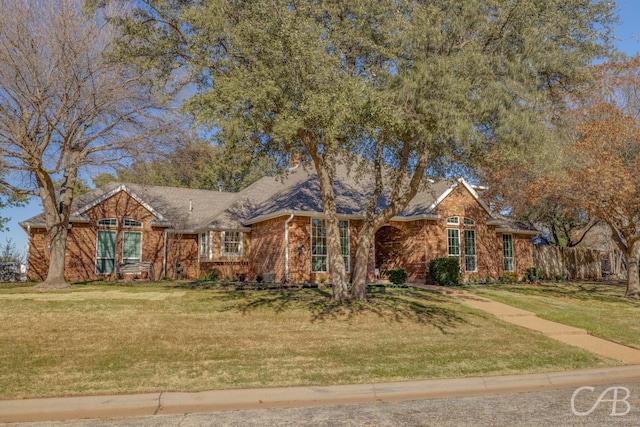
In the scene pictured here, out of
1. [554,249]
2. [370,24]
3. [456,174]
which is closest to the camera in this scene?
[370,24]

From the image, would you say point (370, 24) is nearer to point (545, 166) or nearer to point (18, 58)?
point (545, 166)

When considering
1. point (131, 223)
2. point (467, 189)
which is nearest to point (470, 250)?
point (467, 189)

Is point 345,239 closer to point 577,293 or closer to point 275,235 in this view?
point 275,235

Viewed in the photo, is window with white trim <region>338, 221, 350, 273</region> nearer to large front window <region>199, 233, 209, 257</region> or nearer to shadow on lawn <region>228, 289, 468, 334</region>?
shadow on lawn <region>228, 289, 468, 334</region>

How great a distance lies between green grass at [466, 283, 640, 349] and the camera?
1284cm

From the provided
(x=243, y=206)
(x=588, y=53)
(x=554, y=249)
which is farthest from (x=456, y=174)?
(x=554, y=249)

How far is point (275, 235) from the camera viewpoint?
2152 centimetres

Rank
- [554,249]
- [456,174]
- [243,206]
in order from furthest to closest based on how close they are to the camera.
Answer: [554,249] → [243,206] → [456,174]

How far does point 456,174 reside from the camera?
49.2 feet

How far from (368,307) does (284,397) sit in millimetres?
6278

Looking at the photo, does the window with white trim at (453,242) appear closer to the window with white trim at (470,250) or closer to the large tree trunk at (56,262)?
the window with white trim at (470,250)

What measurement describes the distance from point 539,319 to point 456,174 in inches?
197

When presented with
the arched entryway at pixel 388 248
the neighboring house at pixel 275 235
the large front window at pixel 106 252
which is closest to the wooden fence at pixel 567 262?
the neighboring house at pixel 275 235

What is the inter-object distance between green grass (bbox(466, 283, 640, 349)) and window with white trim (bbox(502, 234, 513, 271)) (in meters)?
3.91
